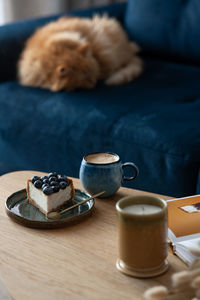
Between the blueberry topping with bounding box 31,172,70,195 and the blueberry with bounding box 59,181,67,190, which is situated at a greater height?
the blueberry topping with bounding box 31,172,70,195

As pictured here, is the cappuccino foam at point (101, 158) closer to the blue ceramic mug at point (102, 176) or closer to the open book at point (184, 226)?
the blue ceramic mug at point (102, 176)

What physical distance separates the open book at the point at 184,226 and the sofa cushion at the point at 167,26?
1.36 metres

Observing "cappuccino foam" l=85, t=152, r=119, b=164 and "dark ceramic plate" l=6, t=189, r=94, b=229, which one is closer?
"dark ceramic plate" l=6, t=189, r=94, b=229

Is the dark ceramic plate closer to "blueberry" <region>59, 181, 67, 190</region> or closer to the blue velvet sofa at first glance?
"blueberry" <region>59, 181, 67, 190</region>

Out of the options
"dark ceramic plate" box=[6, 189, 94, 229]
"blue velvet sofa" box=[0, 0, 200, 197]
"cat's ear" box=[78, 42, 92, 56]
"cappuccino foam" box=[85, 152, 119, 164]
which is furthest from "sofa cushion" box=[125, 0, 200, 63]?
"dark ceramic plate" box=[6, 189, 94, 229]

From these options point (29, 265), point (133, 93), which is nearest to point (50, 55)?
point (133, 93)

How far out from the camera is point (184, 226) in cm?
85

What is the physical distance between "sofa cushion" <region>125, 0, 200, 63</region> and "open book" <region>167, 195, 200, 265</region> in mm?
1358

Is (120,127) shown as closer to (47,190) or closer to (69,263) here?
(47,190)

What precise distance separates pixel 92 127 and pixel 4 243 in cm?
82

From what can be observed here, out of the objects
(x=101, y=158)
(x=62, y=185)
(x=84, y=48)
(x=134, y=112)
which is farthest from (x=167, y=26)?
(x=62, y=185)

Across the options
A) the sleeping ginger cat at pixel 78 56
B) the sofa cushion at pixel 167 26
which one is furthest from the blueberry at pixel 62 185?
the sofa cushion at pixel 167 26

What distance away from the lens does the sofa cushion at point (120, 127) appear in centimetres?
141

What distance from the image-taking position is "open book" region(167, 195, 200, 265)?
77cm
